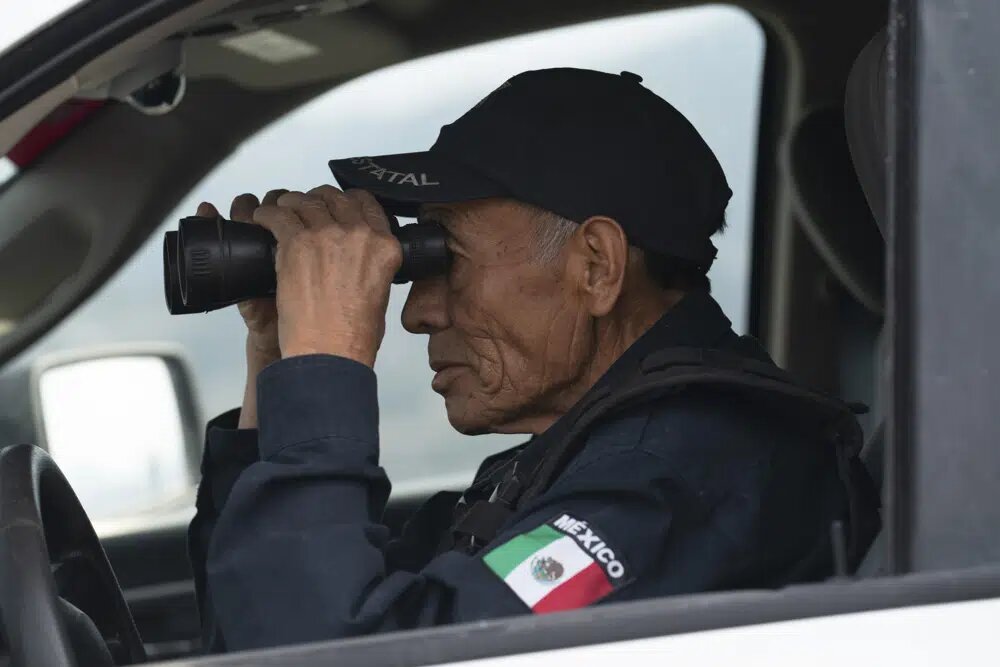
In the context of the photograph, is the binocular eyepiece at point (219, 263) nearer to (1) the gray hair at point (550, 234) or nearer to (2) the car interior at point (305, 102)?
(1) the gray hair at point (550, 234)

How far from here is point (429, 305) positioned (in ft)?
6.82

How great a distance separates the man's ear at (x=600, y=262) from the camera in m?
1.98

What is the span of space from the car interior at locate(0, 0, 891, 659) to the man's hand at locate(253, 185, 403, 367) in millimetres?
489

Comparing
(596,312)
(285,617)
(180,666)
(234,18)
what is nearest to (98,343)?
(234,18)

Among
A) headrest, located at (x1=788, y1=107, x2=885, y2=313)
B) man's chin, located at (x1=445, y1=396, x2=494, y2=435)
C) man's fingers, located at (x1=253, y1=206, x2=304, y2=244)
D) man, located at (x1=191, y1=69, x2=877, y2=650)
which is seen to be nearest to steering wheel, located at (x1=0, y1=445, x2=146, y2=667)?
man, located at (x1=191, y1=69, x2=877, y2=650)

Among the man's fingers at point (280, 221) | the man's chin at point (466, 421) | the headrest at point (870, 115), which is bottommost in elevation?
the man's chin at point (466, 421)

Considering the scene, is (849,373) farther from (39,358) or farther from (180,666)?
(180,666)

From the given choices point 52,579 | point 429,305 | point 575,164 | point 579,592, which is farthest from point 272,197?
point 579,592

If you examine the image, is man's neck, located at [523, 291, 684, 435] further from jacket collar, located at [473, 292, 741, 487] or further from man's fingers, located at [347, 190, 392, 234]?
man's fingers, located at [347, 190, 392, 234]

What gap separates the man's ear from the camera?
1.98m

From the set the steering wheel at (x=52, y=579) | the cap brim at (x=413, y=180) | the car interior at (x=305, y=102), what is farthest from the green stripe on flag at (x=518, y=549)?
the car interior at (x=305, y=102)

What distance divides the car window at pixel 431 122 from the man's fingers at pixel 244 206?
489mm

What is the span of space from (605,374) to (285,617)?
0.56 metres

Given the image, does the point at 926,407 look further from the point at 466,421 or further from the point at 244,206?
the point at 244,206
